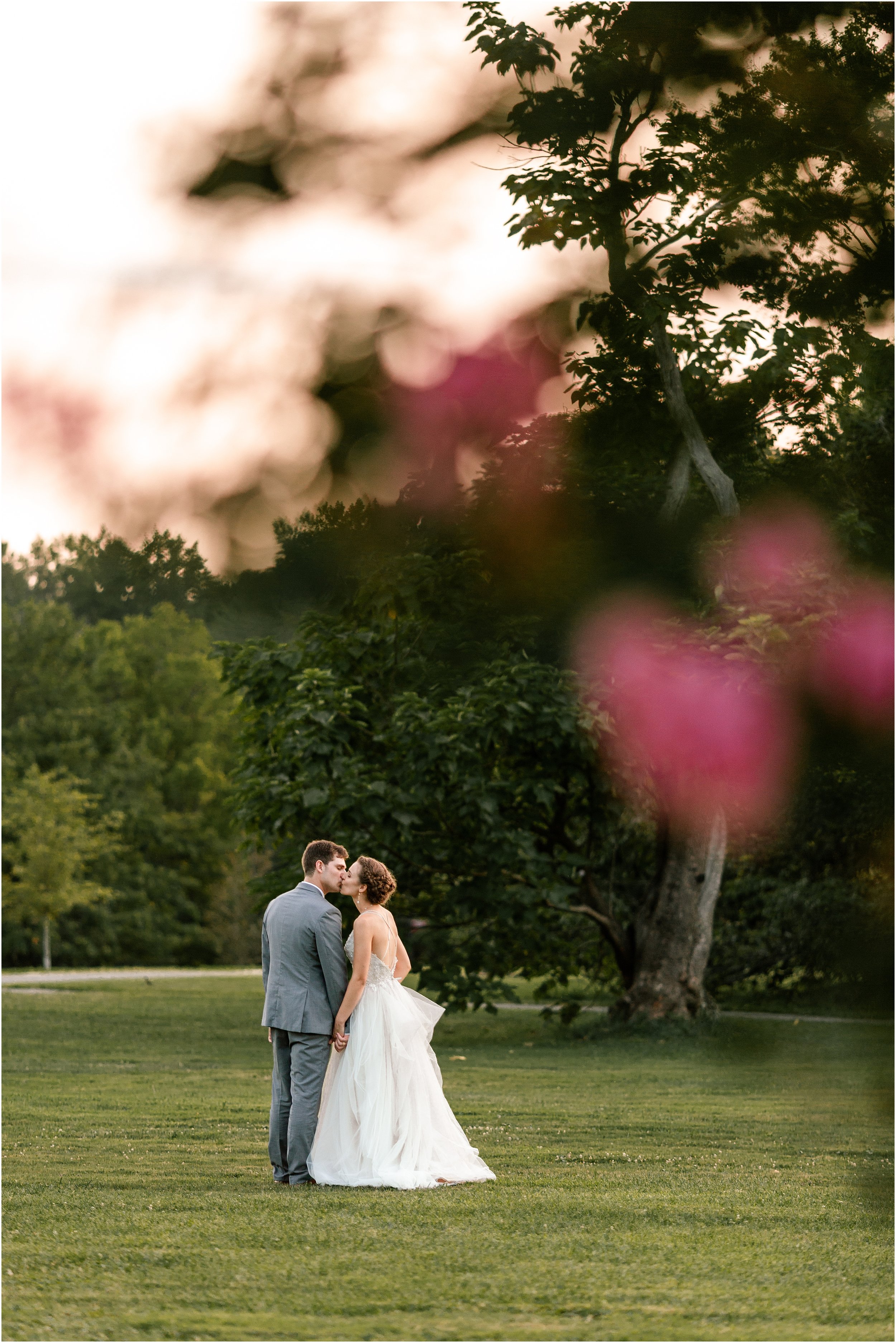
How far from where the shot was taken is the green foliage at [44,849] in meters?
29.0

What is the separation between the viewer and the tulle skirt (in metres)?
5.48

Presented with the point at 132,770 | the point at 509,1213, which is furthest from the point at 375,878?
the point at 132,770

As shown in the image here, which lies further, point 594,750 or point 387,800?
point 387,800

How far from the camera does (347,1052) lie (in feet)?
18.3

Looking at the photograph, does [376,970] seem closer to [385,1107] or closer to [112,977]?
[385,1107]

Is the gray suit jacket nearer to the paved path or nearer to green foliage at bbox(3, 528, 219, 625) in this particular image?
green foliage at bbox(3, 528, 219, 625)

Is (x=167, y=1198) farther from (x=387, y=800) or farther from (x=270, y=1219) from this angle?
(x=387, y=800)

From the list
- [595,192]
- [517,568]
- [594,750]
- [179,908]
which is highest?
[595,192]

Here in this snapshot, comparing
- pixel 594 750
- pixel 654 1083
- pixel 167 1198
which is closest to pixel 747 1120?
pixel 654 1083

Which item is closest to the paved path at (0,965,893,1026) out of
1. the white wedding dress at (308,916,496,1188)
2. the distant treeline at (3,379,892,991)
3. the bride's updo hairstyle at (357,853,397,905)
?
the white wedding dress at (308,916,496,1188)

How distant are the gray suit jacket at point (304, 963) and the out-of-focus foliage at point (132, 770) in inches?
1067

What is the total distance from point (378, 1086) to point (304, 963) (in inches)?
22.3

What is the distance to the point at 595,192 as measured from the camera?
3.24ft

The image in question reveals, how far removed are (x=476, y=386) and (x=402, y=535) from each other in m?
0.12
